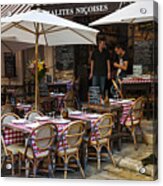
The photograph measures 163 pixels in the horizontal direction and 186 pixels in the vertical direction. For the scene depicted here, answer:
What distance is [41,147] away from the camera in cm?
341

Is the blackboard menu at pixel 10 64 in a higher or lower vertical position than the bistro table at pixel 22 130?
higher

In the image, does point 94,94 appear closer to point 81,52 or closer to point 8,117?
point 81,52

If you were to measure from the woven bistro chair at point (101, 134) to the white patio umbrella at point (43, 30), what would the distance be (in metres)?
0.61

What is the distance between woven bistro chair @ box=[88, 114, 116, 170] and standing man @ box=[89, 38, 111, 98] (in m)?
0.23

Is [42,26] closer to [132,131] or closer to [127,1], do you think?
[127,1]

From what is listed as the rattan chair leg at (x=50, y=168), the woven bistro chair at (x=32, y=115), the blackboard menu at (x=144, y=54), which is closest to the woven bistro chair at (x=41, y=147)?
the rattan chair leg at (x=50, y=168)

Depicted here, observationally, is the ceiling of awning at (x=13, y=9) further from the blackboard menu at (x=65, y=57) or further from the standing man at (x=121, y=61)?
the standing man at (x=121, y=61)

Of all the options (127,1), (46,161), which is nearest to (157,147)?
(46,161)

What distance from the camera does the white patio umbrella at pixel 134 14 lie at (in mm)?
3129

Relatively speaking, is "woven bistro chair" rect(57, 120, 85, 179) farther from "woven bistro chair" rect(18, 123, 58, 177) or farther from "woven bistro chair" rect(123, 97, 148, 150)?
"woven bistro chair" rect(123, 97, 148, 150)

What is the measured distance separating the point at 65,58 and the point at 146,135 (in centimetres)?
97

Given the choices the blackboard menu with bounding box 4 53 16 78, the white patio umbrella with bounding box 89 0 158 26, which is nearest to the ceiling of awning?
the blackboard menu with bounding box 4 53 16 78

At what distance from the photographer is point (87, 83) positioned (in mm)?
3385

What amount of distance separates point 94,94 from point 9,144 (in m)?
0.93
